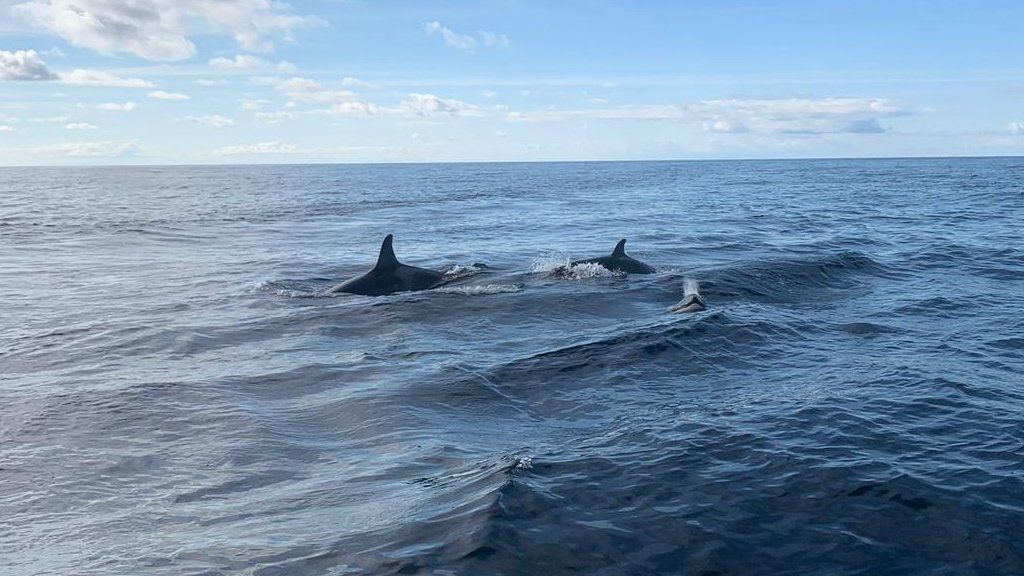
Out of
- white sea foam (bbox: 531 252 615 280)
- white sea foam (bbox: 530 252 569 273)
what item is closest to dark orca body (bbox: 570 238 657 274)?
white sea foam (bbox: 531 252 615 280)

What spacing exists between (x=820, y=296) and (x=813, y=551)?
15509mm

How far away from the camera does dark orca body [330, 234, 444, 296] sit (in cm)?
2377

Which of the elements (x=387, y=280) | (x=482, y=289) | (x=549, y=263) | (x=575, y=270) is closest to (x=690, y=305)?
(x=575, y=270)

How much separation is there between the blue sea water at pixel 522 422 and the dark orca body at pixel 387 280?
754 millimetres

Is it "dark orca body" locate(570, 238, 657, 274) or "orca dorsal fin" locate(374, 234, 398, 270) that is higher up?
"orca dorsal fin" locate(374, 234, 398, 270)

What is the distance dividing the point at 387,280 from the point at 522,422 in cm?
1194

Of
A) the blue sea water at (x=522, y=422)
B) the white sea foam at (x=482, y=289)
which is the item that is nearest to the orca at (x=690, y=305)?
the blue sea water at (x=522, y=422)

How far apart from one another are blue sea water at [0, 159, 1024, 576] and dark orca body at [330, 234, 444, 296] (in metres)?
0.75

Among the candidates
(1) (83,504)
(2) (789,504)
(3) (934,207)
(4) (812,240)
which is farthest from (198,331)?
(3) (934,207)

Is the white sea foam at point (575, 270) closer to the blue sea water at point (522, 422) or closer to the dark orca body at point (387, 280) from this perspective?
the blue sea water at point (522, 422)

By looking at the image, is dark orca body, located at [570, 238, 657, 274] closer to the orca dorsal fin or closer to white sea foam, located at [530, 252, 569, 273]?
white sea foam, located at [530, 252, 569, 273]

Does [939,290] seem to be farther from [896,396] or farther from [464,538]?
[464,538]

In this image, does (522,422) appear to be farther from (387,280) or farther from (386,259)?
(386,259)

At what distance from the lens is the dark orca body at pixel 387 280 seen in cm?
2377
